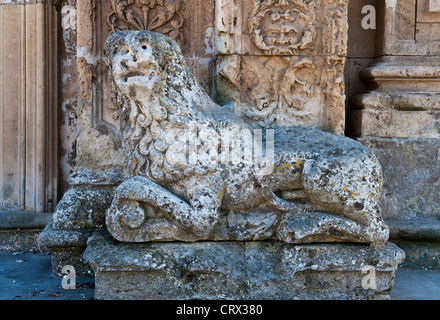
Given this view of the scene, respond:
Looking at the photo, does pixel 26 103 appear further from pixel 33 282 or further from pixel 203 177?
pixel 203 177

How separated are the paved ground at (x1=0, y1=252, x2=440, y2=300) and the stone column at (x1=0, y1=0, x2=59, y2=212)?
0.57 m

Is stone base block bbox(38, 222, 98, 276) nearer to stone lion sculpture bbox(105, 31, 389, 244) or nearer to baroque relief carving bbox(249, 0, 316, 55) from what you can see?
stone lion sculpture bbox(105, 31, 389, 244)

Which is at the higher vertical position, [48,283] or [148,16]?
[148,16]

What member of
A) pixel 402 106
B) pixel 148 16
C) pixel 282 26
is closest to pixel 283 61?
pixel 282 26

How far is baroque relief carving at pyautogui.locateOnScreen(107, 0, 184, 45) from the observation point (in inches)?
141

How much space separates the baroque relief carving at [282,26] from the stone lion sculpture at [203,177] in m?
0.59

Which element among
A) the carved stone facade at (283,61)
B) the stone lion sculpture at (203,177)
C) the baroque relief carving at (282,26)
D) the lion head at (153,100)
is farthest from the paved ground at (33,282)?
the baroque relief carving at (282,26)

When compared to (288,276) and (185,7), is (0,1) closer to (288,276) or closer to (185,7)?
(185,7)

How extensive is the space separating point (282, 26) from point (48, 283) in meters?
2.02

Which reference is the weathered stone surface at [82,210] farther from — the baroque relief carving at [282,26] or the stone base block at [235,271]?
the baroque relief carving at [282,26]

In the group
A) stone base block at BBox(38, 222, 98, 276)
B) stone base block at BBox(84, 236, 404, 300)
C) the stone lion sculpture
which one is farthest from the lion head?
stone base block at BBox(38, 222, 98, 276)

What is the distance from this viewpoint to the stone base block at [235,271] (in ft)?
9.41

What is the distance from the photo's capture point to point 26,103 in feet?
13.8

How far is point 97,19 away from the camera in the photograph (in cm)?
359
